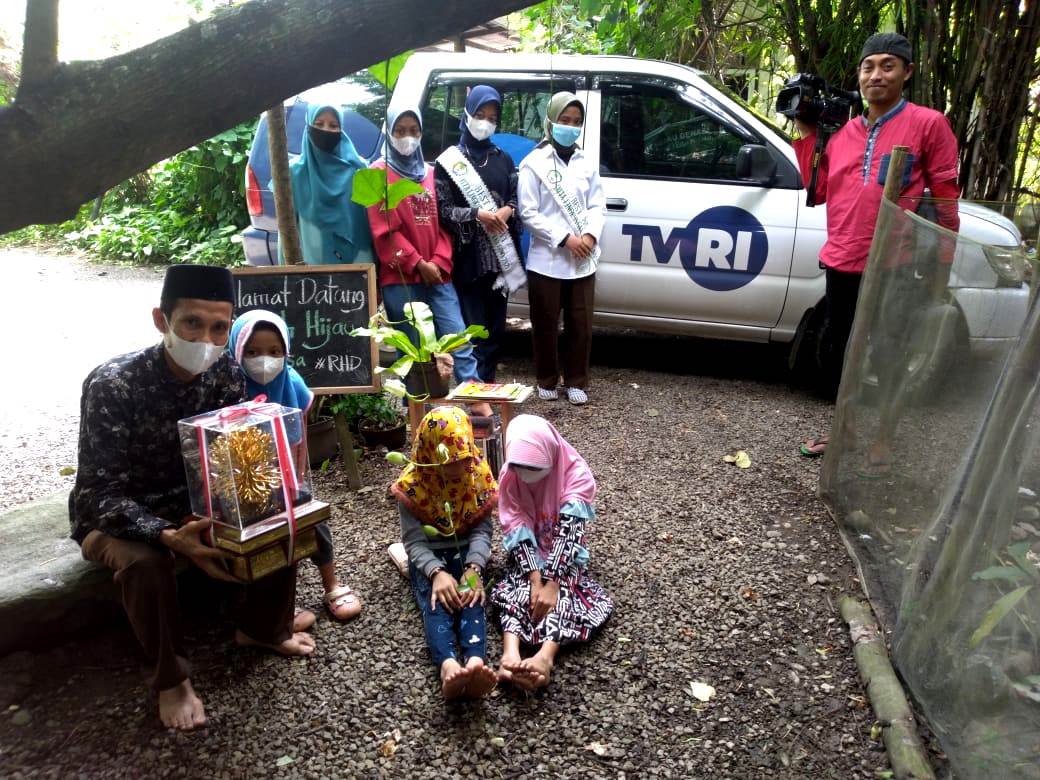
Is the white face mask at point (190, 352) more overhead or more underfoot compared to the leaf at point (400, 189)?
more underfoot

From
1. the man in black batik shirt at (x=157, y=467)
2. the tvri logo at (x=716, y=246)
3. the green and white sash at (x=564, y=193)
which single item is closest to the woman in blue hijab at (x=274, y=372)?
the man in black batik shirt at (x=157, y=467)

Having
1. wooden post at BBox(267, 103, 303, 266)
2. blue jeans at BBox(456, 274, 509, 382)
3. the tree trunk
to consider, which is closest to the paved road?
wooden post at BBox(267, 103, 303, 266)

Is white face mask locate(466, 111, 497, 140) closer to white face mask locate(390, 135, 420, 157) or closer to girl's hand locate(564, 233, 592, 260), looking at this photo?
white face mask locate(390, 135, 420, 157)

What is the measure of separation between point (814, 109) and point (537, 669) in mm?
3341

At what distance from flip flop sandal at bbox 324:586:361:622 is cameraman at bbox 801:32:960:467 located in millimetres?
2146

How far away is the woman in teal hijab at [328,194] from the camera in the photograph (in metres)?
4.05

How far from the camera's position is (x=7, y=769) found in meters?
2.19

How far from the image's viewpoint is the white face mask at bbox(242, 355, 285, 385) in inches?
109

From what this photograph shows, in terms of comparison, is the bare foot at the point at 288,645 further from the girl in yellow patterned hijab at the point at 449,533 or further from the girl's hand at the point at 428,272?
the girl's hand at the point at 428,272

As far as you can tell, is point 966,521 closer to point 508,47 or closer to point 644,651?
point 644,651

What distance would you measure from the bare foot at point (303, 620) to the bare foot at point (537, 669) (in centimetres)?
84

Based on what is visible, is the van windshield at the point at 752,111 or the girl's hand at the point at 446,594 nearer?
the girl's hand at the point at 446,594

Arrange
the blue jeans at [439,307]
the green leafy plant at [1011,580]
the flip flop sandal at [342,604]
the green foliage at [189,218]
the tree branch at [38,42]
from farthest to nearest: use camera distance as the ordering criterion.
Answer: the green foliage at [189,218] → the blue jeans at [439,307] → the flip flop sandal at [342,604] → the green leafy plant at [1011,580] → the tree branch at [38,42]

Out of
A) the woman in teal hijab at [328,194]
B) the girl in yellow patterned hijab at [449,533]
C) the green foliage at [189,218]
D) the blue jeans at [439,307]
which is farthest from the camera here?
the green foliage at [189,218]
